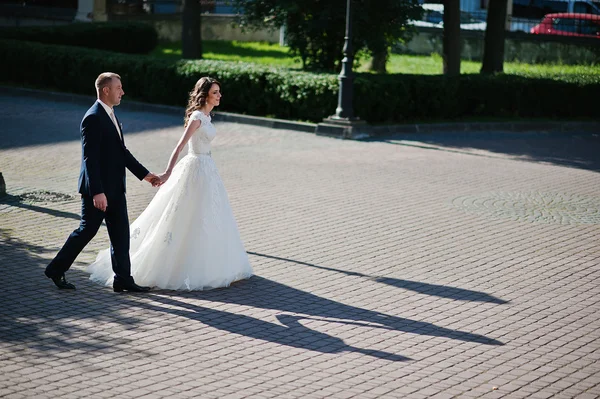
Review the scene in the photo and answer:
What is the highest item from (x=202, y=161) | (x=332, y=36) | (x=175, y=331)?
(x=332, y=36)

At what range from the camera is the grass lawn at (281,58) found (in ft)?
96.0

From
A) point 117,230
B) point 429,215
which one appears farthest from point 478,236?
point 117,230

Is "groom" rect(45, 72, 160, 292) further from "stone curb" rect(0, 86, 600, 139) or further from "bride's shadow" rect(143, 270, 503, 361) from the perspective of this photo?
"stone curb" rect(0, 86, 600, 139)

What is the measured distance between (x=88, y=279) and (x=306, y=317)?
7.10 feet

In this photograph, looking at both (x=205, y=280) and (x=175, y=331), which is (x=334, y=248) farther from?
(x=175, y=331)

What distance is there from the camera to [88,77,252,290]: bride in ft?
28.0

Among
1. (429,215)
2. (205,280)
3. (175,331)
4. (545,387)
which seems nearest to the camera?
(545,387)

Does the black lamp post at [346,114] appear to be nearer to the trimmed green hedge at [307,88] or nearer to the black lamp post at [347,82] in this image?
the black lamp post at [347,82]

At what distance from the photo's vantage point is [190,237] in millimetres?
8578

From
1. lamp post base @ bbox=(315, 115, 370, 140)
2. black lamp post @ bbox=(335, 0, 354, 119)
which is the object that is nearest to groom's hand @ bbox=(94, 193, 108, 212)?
lamp post base @ bbox=(315, 115, 370, 140)

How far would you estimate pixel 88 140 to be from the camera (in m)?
8.01

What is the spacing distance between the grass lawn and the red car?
3660 millimetres

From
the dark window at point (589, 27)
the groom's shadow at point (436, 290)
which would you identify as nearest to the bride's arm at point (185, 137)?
the groom's shadow at point (436, 290)

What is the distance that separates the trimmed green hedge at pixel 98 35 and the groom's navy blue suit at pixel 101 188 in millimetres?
20266
